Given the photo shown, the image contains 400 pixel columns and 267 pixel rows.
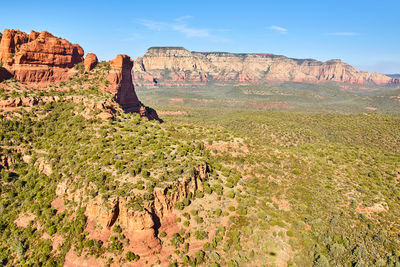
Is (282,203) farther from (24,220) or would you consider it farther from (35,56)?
(35,56)

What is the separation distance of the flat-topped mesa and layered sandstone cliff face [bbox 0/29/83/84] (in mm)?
10544

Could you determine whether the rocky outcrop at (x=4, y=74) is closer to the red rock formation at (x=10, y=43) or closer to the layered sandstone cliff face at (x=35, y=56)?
the layered sandstone cliff face at (x=35, y=56)

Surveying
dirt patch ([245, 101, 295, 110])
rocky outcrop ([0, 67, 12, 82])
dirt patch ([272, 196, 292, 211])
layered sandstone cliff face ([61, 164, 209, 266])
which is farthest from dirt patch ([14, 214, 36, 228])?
dirt patch ([245, 101, 295, 110])

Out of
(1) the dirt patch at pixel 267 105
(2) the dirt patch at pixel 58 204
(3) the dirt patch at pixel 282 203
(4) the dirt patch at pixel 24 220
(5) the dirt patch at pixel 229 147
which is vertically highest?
(1) the dirt patch at pixel 267 105

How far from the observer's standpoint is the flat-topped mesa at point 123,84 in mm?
56019

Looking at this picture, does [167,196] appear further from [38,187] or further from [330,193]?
[330,193]

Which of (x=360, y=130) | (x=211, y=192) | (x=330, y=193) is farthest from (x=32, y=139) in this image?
(x=360, y=130)

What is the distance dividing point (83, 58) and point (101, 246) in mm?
52718

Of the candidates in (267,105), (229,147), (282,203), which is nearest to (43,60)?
(229,147)

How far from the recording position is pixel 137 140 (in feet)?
127

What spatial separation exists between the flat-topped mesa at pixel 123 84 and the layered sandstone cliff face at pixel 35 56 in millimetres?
10544

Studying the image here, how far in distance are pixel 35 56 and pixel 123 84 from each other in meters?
19.6

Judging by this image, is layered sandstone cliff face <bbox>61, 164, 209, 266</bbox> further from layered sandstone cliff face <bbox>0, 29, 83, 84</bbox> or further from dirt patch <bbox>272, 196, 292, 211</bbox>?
layered sandstone cliff face <bbox>0, 29, 83, 84</bbox>

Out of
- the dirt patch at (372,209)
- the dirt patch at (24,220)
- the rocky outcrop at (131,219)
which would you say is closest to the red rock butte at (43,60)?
the dirt patch at (24,220)
